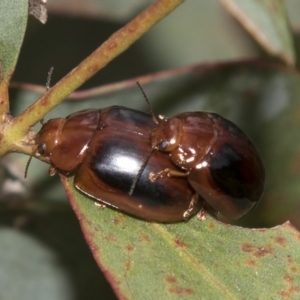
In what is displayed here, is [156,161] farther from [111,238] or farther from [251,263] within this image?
[251,263]

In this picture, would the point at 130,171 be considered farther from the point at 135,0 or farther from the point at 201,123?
the point at 135,0

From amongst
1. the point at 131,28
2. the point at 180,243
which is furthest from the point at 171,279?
the point at 131,28

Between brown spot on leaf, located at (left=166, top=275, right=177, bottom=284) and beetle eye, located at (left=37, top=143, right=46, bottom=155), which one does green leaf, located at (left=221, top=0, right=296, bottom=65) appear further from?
brown spot on leaf, located at (left=166, top=275, right=177, bottom=284)

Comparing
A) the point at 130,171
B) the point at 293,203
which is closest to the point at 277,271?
the point at 130,171

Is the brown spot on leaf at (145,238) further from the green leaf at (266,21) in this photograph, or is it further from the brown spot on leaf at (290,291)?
the green leaf at (266,21)

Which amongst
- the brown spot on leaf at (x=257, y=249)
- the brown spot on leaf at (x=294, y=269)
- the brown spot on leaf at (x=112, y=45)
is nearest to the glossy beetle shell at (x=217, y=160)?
the brown spot on leaf at (x=257, y=249)

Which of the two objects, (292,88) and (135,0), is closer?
(292,88)
